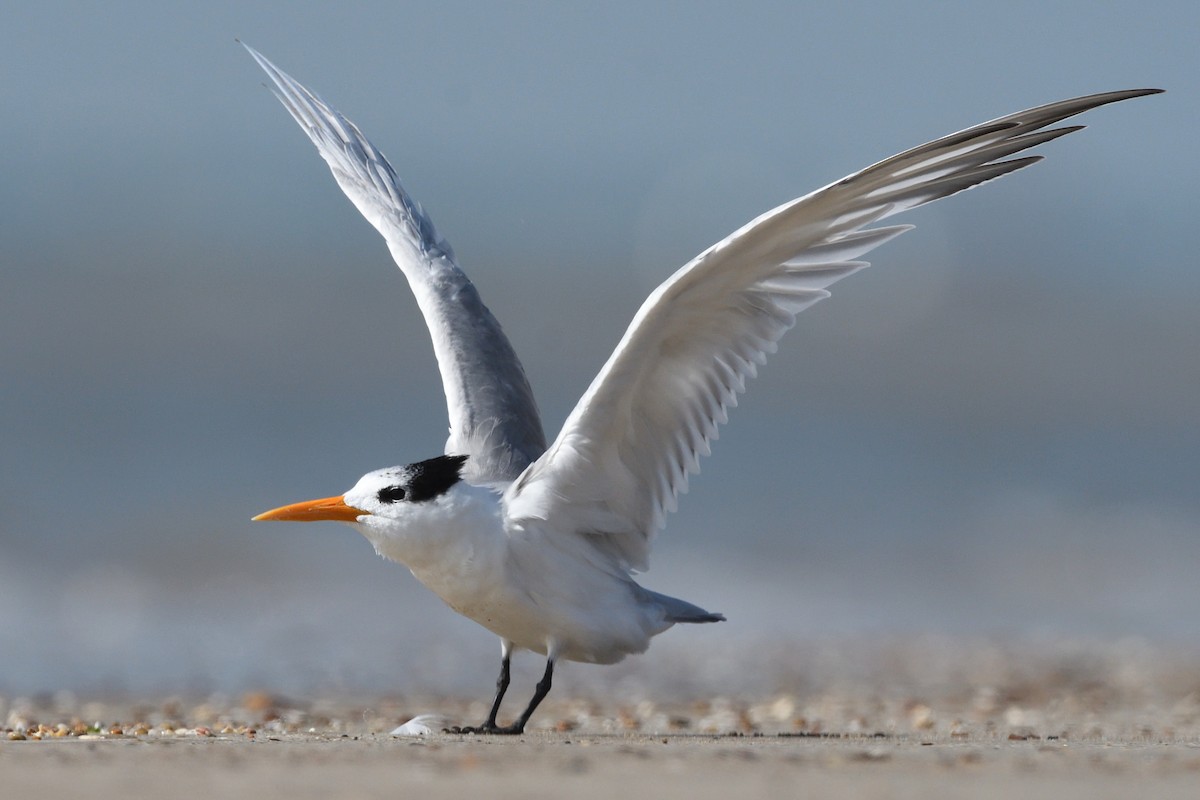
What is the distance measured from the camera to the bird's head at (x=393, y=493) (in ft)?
18.7

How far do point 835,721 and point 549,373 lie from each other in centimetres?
1583

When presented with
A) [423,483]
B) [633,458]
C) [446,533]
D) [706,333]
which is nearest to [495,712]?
[446,533]

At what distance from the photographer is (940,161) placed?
5285 mm

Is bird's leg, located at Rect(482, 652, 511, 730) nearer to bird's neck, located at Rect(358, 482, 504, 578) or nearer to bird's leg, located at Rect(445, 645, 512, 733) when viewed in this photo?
bird's leg, located at Rect(445, 645, 512, 733)

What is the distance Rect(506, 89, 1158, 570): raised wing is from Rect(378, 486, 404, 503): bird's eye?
410 mm

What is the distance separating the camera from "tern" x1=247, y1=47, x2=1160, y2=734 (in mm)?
5305

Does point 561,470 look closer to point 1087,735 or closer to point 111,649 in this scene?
point 1087,735

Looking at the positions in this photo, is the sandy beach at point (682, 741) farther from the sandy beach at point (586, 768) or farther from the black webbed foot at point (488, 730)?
the black webbed foot at point (488, 730)

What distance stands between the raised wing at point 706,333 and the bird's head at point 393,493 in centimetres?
28

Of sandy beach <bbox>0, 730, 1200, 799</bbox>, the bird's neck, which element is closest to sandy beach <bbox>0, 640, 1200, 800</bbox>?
sandy beach <bbox>0, 730, 1200, 799</bbox>

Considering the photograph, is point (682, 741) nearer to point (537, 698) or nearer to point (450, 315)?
point (537, 698)

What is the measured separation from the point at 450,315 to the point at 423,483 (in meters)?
1.73

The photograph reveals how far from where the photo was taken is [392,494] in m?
5.74

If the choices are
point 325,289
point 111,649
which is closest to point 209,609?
point 111,649
